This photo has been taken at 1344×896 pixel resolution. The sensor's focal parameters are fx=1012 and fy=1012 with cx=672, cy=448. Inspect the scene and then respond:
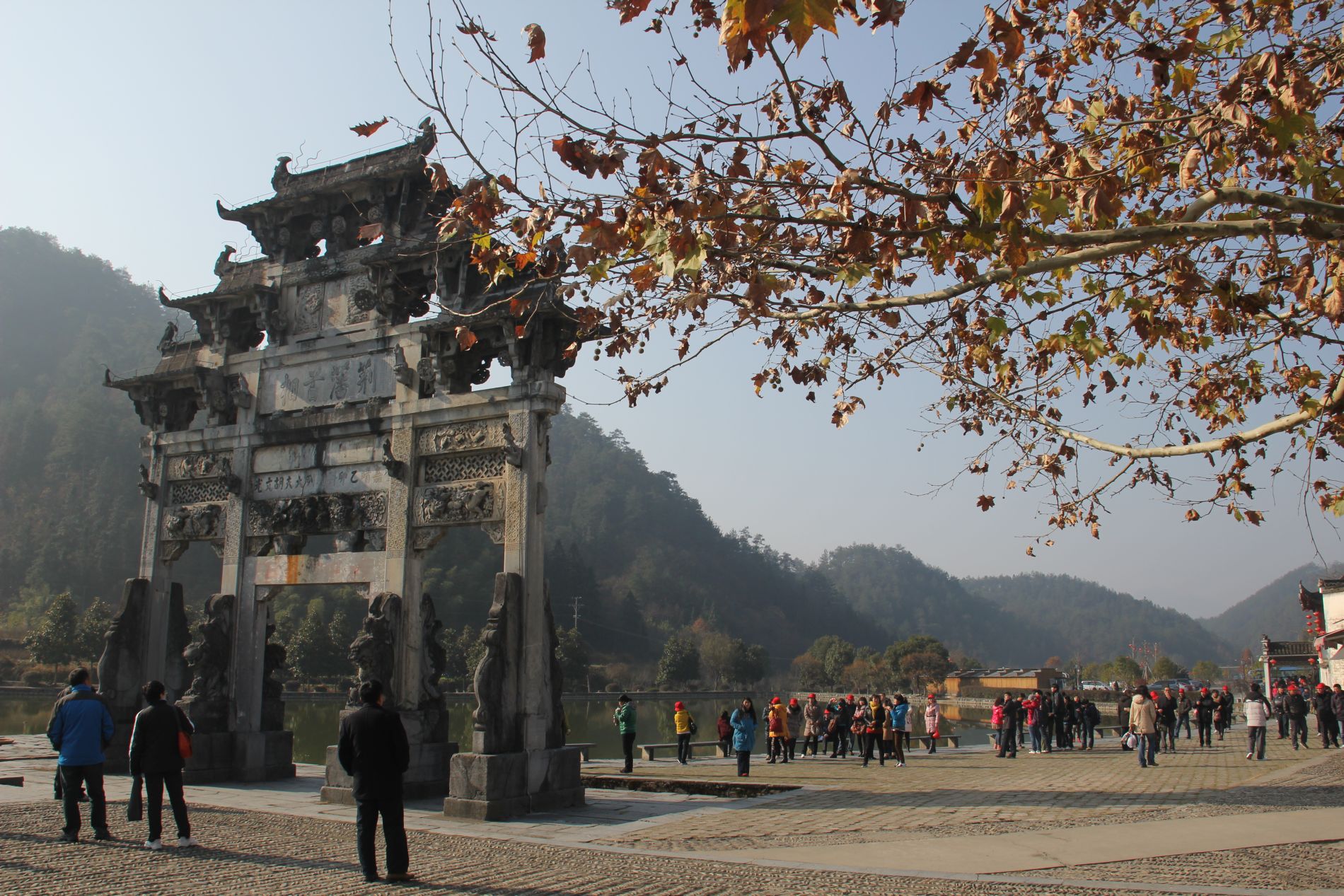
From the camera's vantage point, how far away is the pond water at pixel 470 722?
98.8ft

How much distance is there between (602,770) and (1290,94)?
14841 mm

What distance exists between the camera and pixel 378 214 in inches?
603

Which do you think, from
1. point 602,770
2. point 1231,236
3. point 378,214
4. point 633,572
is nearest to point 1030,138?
point 1231,236

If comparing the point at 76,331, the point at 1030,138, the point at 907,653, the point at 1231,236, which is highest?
the point at 76,331

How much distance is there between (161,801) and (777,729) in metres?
13.2

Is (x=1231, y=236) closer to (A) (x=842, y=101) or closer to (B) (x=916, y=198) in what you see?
(B) (x=916, y=198)

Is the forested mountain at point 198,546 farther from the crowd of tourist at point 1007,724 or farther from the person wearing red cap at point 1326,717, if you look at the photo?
the person wearing red cap at point 1326,717

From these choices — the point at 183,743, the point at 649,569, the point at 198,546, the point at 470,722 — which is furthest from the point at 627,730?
the point at 649,569

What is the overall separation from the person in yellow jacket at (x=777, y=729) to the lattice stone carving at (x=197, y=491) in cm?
1070

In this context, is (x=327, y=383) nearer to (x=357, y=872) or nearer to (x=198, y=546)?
(x=357, y=872)

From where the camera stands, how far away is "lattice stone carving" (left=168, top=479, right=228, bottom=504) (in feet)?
52.7

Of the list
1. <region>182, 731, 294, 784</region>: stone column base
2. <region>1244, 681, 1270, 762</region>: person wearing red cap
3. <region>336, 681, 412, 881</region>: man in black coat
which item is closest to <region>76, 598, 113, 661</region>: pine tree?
<region>182, 731, 294, 784</region>: stone column base

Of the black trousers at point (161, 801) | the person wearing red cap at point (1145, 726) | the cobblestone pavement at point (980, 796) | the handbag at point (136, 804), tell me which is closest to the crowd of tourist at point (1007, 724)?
the person wearing red cap at point (1145, 726)

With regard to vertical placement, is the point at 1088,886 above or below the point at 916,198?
below
